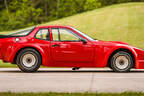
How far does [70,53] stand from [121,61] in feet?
5.12

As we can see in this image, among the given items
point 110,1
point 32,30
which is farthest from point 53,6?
point 32,30

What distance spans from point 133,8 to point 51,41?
36171mm

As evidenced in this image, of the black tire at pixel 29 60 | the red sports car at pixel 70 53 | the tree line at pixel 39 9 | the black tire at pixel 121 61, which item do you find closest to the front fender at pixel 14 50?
the red sports car at pixel 70 53

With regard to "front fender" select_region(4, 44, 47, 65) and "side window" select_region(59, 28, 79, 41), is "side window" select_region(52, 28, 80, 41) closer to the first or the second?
"side window" select_region(59, 28, 79, 41)

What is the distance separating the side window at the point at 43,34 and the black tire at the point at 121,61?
211cm

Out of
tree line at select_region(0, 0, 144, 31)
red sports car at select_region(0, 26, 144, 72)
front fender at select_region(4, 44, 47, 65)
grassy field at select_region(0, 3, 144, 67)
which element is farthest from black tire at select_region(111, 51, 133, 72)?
tree line at select_region(0, 0, 144, 31)

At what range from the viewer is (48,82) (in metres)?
8.39

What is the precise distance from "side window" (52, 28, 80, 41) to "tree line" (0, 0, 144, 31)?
5552cm

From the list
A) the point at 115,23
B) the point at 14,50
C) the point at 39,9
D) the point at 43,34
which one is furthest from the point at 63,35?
the point at 39,9

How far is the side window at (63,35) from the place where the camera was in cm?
1107

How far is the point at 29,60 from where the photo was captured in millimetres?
10898

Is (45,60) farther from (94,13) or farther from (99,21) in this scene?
(94,13)

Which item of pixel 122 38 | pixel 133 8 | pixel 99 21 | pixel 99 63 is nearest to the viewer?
pixel 99 63

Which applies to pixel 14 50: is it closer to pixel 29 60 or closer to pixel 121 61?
pixel 29 60
